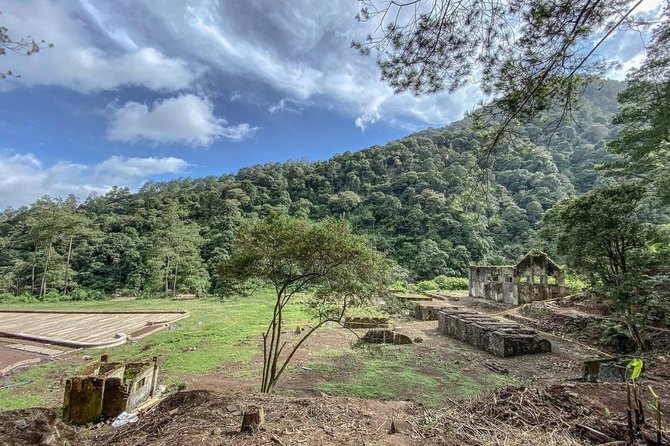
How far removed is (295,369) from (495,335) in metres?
5.48

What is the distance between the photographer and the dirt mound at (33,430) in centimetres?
275

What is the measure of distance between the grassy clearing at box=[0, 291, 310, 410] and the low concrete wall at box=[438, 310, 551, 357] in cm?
523

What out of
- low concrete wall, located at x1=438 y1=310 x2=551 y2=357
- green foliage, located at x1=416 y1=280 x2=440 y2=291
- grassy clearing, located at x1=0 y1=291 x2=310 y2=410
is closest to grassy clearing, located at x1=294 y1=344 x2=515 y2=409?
low concrete wall, located at x1=438 y1=310 x2=551 y2=357

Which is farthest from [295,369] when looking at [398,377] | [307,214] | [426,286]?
[426,286]

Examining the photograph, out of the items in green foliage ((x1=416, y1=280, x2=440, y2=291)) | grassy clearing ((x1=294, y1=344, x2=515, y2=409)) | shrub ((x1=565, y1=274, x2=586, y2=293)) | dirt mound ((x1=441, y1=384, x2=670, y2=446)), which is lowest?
grassy clearing ((x1=294, y1=344, x2=515, y2=409))

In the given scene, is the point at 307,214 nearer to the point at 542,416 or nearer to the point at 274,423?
the point at 274,423

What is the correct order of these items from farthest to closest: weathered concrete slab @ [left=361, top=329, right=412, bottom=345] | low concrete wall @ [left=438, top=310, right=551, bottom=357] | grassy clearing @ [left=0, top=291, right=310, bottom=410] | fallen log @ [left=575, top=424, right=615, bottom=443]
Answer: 1. weathered concrete slab @ [left=361, top=329, right=412, bottom=345]
2. low concrete wall @ [left=438, top=310, right=551, bottom=357]
3. grassy clearing @ [left=0, top=291, right=310, bottom=410]
4. fallen log @ [left=575, top=424, right=615, bottom=443]

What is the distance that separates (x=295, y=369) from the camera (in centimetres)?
759

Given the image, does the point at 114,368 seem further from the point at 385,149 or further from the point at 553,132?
the point at 385,149

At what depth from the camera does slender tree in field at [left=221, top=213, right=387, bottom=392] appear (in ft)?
17.6

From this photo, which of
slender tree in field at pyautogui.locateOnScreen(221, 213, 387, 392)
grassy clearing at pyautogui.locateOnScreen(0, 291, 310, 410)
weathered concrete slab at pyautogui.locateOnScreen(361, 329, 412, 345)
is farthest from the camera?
weathered concrete slab at pyautogui.locateOnScreen(361, 329, 412, 345)

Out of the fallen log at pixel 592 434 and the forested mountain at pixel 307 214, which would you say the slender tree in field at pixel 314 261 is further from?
the forested mountain at pixel 307 214

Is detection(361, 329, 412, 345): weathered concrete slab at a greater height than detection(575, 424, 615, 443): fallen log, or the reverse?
detection(575, 424, 615, 443): fallen log

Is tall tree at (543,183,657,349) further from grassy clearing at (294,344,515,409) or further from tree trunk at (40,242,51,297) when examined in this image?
tree trunk at (40,242,51,297)
